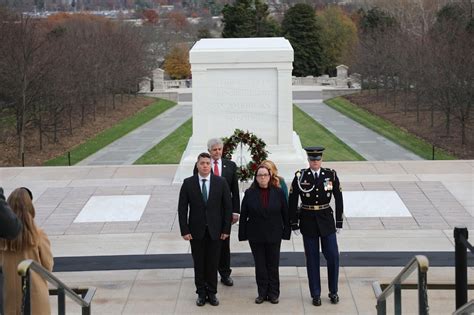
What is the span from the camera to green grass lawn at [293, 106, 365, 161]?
24.1 m

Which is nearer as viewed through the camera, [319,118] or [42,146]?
[42,146]

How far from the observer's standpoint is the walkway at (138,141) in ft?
82.1

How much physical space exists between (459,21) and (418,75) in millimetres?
8212

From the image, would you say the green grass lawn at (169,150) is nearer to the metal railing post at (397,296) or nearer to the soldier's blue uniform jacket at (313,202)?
the soldier's blue uniform jacket at (313,202)

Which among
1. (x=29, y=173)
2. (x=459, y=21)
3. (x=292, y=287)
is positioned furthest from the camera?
(x=459, y=21)

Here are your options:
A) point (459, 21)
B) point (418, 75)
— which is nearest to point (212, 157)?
point (418, 75)

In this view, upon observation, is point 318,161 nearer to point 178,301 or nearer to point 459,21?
point 178,301

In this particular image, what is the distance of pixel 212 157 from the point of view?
8.86 m

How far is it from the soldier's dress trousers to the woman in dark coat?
13cm

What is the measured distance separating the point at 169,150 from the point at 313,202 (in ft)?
62.0

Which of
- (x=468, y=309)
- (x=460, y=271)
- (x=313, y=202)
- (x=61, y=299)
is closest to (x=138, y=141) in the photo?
(x=313, y=202)

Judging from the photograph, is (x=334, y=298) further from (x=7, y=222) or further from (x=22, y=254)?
(x=7, y=222)

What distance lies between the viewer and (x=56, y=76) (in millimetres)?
31344

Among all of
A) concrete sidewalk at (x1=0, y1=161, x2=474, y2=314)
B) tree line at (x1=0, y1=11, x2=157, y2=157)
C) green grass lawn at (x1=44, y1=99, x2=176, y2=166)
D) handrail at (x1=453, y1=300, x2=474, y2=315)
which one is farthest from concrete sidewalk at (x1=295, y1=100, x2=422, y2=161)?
handrail at (x1=453, y1=300, x2=474, y2=315)
